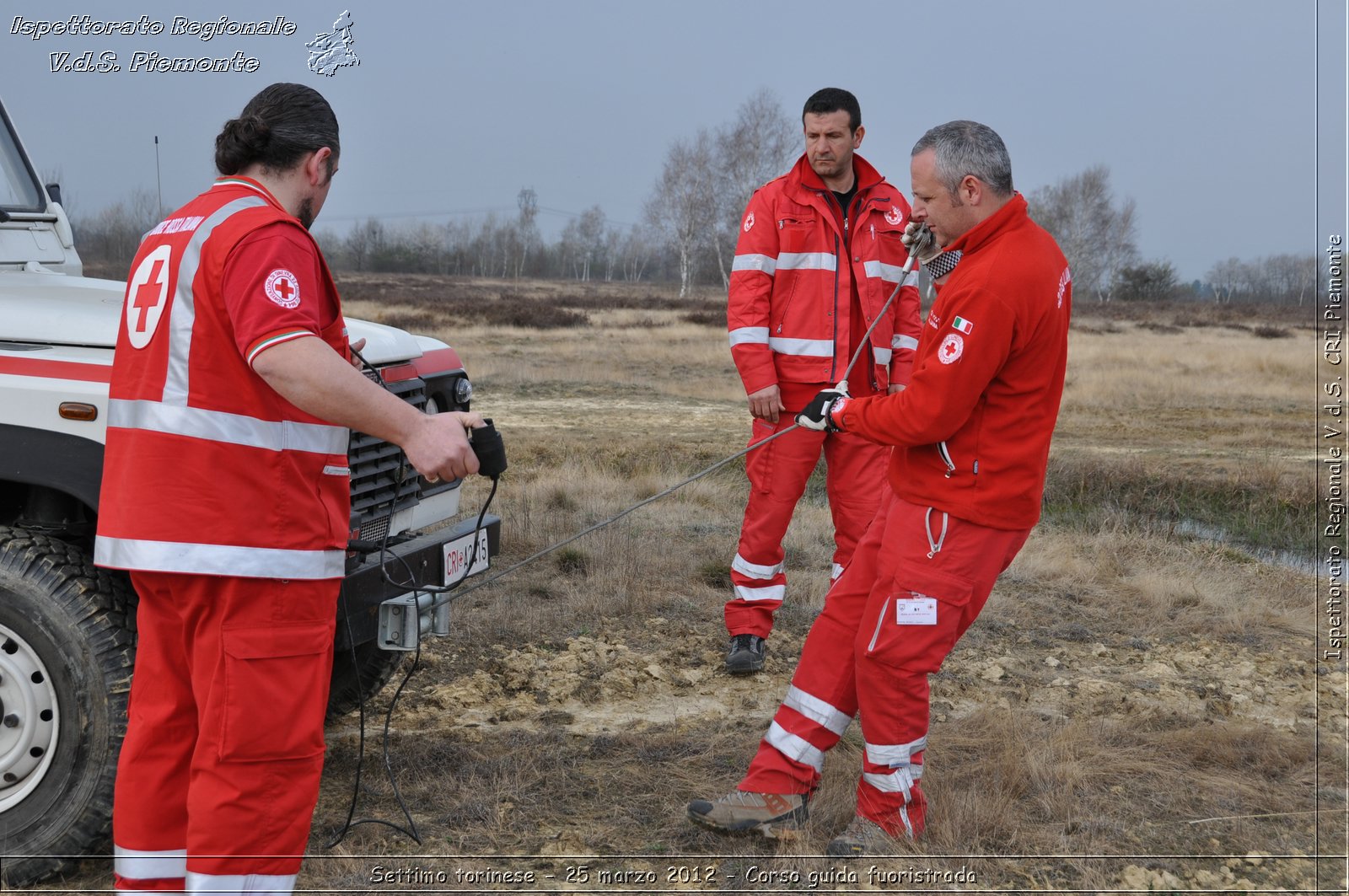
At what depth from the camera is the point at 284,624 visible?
8.02 ft

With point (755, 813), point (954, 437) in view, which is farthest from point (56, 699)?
point (954, 437)

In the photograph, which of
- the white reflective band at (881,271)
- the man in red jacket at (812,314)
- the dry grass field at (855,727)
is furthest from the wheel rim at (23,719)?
the white reflective band at (881,271)

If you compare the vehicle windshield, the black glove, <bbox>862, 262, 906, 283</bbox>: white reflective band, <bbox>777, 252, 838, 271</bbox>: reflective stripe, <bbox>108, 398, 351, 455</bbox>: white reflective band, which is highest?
the vehicle windshield

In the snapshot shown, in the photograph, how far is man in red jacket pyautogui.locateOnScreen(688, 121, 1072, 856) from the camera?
3111 mm

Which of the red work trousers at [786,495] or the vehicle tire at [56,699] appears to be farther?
the red work trousers at [786,495]

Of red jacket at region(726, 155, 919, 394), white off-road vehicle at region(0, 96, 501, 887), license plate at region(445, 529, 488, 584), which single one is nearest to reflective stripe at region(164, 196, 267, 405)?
white off-road vehicle at region(0, 96, 501, 887)

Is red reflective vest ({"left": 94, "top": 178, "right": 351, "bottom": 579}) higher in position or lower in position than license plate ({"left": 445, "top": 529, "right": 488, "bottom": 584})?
higher

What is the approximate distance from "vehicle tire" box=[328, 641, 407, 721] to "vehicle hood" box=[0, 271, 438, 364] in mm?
1081

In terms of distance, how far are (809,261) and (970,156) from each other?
70.5 inches

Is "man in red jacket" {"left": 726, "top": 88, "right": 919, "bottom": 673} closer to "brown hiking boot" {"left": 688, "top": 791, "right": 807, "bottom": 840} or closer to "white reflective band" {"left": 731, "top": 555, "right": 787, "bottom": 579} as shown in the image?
"white reflective band" {"left": 731, "top": 555, "right": 787, "bottom": 579}

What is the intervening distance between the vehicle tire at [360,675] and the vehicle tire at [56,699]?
97cm

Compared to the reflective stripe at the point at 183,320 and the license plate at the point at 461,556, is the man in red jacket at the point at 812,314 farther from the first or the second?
the reflective stripe at the point at 183,320

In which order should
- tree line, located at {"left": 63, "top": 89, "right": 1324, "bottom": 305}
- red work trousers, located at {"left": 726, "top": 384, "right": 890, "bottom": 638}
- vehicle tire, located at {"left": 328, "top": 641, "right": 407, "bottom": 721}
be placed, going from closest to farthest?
vehicle tire, located at {"left": 328, "top": 641, "right": 407, "bottom": 721} < red work trousers, located at {"left": 726, "top": 384, "right": 890, "bottom": 638} < tree line, located at {"left": 63, "top": 89, "right": 1324, "bottom": 305}

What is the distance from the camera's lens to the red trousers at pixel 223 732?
2.37 metres
